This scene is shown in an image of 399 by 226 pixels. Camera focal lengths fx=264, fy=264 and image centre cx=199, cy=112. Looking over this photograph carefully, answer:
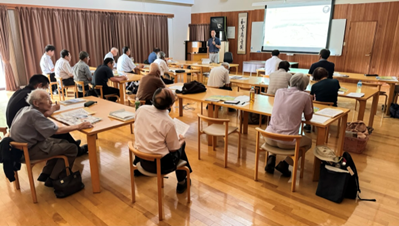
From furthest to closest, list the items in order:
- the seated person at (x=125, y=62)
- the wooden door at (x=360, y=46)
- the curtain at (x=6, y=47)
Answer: the wooden door at (x=360, y=46), the curtain at (x=6, y=47), the seated person at (x=125, y=62)

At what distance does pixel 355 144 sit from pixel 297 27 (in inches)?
259

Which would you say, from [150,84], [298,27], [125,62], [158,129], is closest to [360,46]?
[298,27]

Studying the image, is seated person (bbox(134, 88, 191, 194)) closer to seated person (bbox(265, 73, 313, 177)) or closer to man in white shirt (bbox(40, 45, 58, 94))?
seated person (bbox(265, 73, 313, 177))

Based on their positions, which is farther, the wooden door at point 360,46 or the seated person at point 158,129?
the wooden door at point 360,46

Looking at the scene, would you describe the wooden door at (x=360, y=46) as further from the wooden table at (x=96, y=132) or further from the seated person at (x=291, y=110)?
the wooden table at (x=96, y=132)

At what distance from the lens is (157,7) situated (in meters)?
10.8

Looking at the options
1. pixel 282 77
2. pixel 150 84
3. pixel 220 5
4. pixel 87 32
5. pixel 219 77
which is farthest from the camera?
pixel 220 5

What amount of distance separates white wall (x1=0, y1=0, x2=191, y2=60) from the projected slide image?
12.7 ft

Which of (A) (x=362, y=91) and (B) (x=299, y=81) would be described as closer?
(B) (x=299, y=81)

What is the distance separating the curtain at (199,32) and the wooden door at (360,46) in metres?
5.62

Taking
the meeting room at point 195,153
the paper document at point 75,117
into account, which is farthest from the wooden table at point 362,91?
the paper document at point 75,117

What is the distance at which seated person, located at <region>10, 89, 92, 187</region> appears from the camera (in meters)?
2.45

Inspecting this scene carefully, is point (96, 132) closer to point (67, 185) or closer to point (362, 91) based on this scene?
point (67, 185)

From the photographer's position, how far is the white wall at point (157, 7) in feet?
27.0
